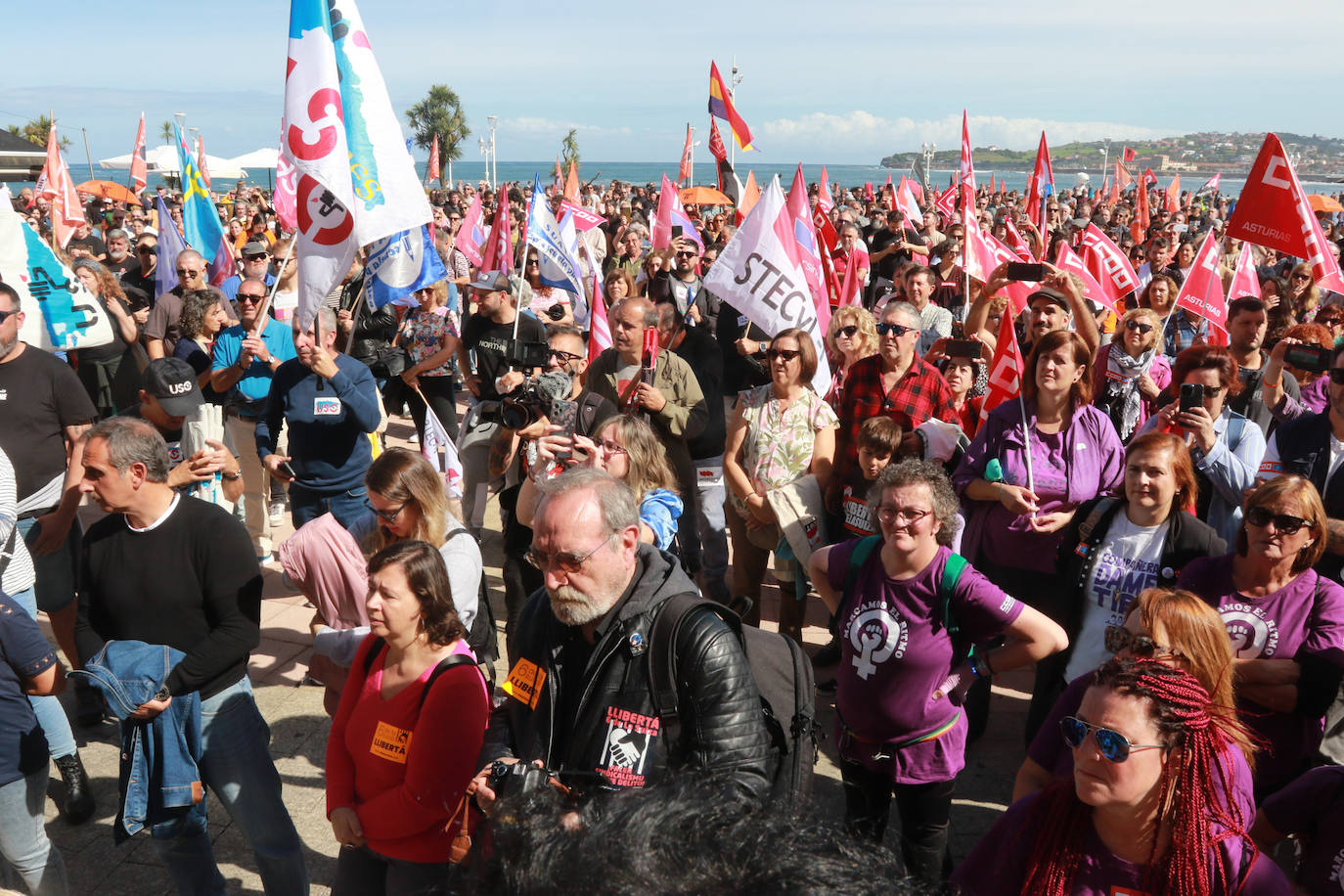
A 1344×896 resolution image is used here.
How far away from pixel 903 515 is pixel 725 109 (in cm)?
1149

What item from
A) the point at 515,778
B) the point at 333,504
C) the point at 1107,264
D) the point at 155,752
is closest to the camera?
the point at 515,778

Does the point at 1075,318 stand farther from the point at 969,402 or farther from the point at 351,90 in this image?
the point at 351,90

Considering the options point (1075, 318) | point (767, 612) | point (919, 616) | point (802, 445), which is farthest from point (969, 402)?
point (919, 616)

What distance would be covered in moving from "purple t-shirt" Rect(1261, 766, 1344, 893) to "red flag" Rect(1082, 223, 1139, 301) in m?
6.35

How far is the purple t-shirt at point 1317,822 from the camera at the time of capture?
2.32m

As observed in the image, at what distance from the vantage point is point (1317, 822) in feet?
7.89

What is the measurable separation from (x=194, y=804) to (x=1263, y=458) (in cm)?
448

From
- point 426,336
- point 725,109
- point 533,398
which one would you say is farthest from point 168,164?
point 533,398

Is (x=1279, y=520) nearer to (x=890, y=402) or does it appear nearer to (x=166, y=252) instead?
(x=890, y=402)

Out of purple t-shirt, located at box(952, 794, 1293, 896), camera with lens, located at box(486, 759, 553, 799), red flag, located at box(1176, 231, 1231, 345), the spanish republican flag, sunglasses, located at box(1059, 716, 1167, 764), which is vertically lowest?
purple t-shirt, located at box(952, 794, 1293, 896)

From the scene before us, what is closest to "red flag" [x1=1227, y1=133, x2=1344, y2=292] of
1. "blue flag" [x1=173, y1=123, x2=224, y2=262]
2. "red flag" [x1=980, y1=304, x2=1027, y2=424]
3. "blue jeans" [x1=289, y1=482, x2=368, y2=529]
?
"red flag" [x1=980, y1=304, x2=1027, y2=424]

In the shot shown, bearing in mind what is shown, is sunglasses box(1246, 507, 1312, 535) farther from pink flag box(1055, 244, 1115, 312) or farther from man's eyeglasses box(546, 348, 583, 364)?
pink flag box(1055, 244, 1115, 312)

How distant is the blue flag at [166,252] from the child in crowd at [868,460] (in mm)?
6175

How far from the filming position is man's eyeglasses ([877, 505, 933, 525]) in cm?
→ 312
